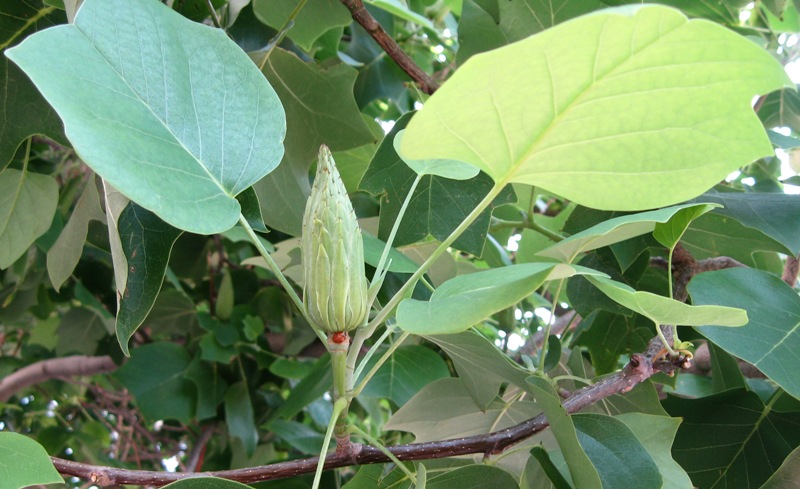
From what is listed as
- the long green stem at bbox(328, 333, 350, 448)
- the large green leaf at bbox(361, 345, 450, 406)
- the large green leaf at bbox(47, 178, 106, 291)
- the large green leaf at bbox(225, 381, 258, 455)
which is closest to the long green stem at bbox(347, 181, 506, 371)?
the long green stem at bbox(328, 333, 350, 448)

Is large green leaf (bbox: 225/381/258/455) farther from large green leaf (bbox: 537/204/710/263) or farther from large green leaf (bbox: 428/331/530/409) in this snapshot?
large green leaf (bbox: 537/204/710/263)

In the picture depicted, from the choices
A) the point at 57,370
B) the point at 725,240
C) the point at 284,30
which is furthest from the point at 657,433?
the point at 57,370

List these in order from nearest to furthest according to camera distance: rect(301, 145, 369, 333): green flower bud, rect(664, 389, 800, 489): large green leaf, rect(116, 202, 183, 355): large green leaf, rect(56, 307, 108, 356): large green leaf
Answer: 1. rect(301, 145, 369, 333): green flower bud
2. rect(116, 202, 183, 355): large green leaf
3. rect(664, 389, 800, 489): large green leaf
4. rect(56, 307, 108, 356): large green leaf

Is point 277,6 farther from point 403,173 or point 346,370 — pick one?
point 346,370

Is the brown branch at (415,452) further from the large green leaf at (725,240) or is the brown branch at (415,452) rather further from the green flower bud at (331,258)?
the large green leaf at (725,240)

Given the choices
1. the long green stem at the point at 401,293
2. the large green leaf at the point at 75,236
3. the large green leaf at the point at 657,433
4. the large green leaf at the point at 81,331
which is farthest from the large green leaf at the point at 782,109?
the large green leaf at the point at 81,331

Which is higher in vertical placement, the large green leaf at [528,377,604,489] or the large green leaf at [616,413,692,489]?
the large green leaf at [528,377,604,489]
